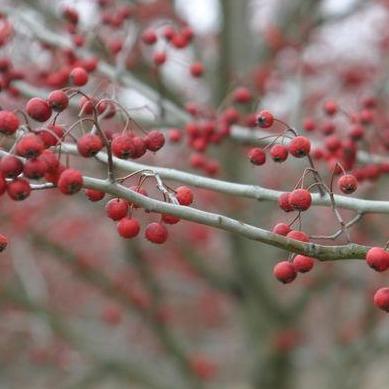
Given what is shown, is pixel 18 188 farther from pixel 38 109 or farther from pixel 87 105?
pixel 87 105

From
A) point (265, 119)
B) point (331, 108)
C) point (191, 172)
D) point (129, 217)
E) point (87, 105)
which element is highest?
point (87, 105)

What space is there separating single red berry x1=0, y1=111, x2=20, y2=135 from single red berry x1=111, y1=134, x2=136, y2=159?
1.20 ft

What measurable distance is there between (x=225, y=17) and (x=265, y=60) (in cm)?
98

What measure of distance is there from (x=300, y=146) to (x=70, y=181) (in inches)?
34.8

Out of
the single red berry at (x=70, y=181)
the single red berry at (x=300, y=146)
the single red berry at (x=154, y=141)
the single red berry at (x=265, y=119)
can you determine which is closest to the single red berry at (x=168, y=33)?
the single red berry at (x=265, y=119)

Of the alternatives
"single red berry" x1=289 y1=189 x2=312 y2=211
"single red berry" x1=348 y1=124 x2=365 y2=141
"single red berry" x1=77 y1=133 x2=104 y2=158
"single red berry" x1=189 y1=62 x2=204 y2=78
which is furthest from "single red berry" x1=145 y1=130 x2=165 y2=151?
"single red berry" x1=189 y1=62 x2=204 y2=78

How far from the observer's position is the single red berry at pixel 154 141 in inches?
100

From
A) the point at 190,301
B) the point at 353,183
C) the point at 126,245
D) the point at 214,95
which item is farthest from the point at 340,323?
the point at 353,183

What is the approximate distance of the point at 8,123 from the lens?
205 cm

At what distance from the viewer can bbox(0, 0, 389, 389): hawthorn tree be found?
8.04ft

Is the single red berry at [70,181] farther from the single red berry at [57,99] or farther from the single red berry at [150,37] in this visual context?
the single red berry at [150,37]

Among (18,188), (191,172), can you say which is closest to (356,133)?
(18,188)

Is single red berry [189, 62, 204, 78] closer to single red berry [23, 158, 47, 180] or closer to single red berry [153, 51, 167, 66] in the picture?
single red berry [153, 51, 167, 66]

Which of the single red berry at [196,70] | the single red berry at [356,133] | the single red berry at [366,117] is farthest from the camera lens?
the single red berry at [196,70]
